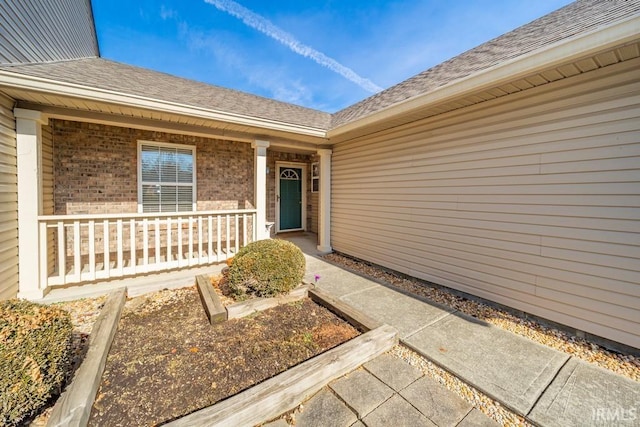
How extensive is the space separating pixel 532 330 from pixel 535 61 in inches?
118

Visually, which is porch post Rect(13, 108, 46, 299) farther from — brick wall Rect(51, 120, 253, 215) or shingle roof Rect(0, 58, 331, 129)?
brick wall Rect(51, 120, 253, 215)

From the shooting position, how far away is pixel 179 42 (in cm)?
784

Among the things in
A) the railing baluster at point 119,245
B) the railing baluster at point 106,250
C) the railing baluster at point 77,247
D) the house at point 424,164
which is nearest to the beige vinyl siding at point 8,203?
the house at point 424,164

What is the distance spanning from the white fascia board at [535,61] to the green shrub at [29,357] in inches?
185

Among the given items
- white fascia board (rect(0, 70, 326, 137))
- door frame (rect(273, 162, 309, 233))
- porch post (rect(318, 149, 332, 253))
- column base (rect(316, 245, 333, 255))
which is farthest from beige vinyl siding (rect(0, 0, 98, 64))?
column base (rect(316, 245, 333, 255))

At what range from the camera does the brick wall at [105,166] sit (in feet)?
14.7

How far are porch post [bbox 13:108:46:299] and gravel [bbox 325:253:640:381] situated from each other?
5123 millimetres

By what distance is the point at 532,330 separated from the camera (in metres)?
2.94

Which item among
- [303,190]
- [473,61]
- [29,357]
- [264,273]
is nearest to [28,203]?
[29,357]

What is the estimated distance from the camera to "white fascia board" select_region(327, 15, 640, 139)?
2139 millimetres

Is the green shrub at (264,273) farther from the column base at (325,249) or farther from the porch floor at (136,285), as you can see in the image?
the column base at (325,249)

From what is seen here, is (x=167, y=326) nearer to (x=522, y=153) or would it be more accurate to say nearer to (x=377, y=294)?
(x=377, y=294)

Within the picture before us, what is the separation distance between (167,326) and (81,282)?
6.62 feet

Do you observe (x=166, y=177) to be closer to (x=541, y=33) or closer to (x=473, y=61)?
(x=473, y=61)
